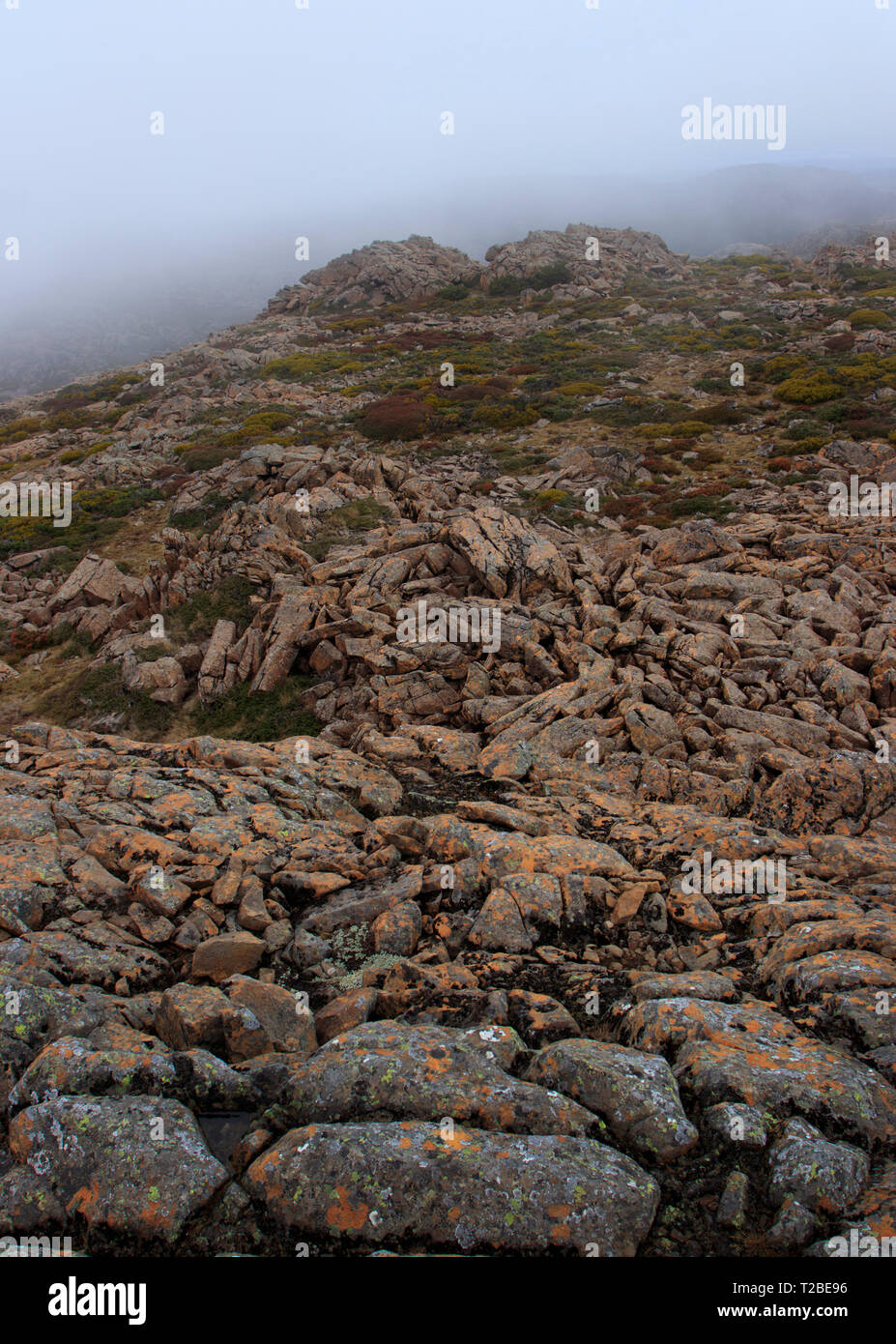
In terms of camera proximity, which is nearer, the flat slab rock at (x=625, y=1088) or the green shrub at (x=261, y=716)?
the flat slab rock at (x=625, y=1088)

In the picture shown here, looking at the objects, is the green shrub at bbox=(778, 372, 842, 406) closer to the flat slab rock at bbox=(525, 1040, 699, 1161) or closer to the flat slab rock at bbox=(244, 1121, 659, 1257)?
the flat slab rock at bbox=(525, 1040, 699, 1161)

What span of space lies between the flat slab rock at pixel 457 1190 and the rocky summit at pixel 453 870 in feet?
0.08

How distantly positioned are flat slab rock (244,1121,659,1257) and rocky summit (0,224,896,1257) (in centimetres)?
3

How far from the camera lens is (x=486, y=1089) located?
19.4ft

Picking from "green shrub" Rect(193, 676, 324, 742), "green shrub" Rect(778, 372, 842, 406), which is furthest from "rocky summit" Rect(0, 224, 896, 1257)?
"green shrub" Rect(778, 372, 842, 406)

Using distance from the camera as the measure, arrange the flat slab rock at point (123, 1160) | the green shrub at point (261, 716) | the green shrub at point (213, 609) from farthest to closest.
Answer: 1. the green shrub at point (213, 609)
2. the green shrub at point (261, 716)
3. the flat slab rock at point (123, 1160)

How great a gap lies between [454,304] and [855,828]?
94.1 meters

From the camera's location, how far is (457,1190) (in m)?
4.98

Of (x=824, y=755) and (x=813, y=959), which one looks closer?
(x=813, y=959)

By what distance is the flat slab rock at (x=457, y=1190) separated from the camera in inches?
190

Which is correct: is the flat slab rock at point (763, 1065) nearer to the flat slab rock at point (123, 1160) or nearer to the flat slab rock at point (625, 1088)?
the flat slab rock at point (625, 1088)

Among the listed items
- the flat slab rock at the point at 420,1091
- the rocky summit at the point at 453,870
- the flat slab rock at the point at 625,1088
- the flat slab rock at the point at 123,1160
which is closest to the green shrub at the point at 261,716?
the rocky summit at the point at 453,870
